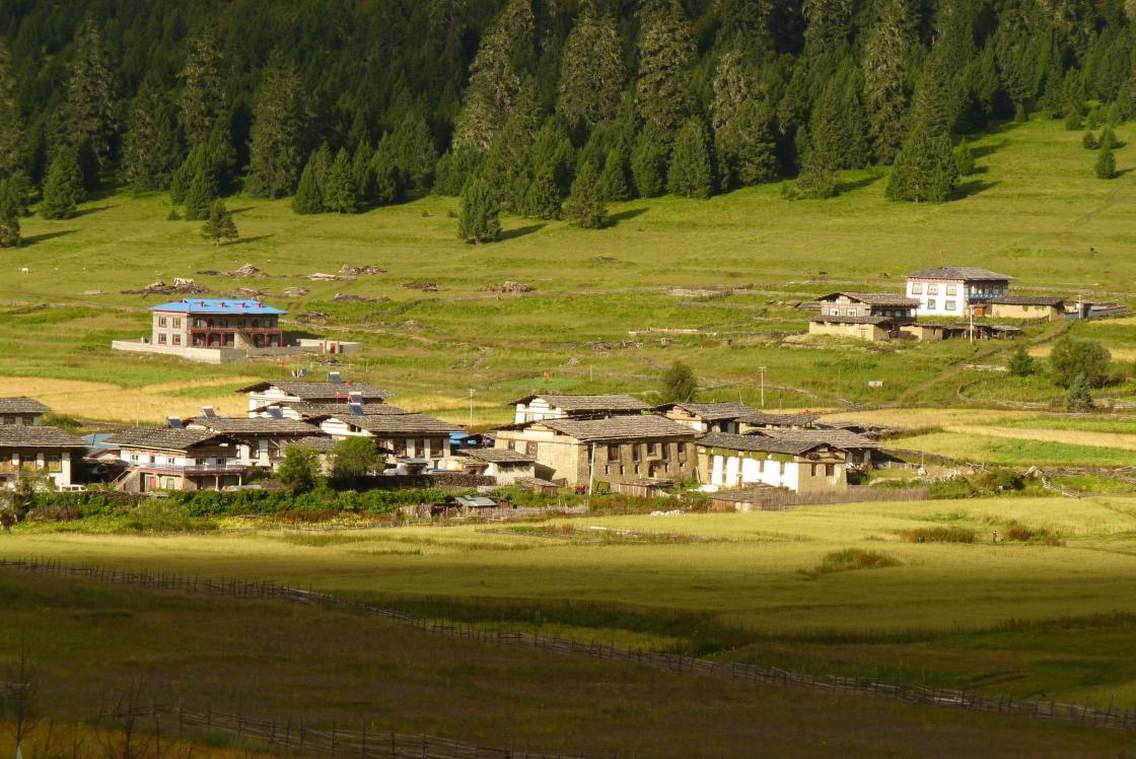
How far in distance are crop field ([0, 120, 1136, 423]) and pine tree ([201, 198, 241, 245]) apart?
5.82ft

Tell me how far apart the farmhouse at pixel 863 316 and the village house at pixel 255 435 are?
158 feet

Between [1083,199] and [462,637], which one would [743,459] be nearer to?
[462,637]

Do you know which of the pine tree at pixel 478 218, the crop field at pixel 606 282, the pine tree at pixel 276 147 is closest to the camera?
the crop field at pixel 606 282

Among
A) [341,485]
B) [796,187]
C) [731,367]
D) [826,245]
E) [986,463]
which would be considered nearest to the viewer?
[341,485]

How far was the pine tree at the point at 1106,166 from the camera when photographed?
166 m

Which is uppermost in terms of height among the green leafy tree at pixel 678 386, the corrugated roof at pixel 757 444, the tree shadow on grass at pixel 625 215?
the tree shadow on grass at pixel 625 215

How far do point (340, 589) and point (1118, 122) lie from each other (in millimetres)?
142193

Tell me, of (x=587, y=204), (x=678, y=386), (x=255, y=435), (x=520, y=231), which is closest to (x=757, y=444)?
(x=678, y=386)

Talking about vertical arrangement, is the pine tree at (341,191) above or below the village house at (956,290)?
above

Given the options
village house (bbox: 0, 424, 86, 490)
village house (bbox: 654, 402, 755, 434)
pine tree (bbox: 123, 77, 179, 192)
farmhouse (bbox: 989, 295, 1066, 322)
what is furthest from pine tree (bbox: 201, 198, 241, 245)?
village house (bbox: 0, 424, 86, 490)

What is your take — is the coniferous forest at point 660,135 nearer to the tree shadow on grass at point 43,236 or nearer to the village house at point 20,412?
the tree shadow on grass at point 43,236

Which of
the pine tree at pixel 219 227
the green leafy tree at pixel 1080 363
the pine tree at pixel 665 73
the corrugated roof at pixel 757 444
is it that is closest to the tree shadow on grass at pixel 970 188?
the pine tree at pixel 665 73

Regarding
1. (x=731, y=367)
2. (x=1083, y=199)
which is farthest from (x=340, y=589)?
(x=1083, y=199)

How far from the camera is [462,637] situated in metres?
47.5
